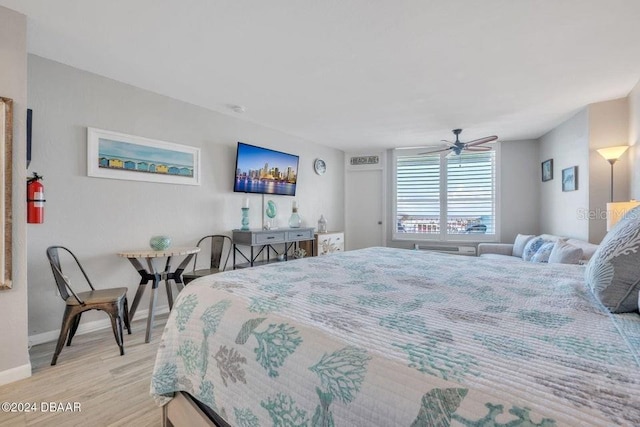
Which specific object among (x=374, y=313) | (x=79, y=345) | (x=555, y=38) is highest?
(x=555, y=38)

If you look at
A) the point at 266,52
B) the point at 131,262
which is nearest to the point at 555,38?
the point at 266,52

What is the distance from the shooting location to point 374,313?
1036 mm

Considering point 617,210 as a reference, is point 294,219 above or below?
below

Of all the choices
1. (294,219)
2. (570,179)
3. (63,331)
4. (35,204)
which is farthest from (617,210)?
(35,204)

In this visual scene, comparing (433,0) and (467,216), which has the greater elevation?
(433,0)

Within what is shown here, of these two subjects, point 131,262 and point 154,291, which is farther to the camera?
point 131,262

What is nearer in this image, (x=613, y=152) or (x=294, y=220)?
(x=613, y=152)

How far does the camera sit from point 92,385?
190 centimetres

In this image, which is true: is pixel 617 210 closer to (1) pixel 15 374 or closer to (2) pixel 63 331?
(2) pixel 63 331

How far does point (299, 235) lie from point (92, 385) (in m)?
2.93

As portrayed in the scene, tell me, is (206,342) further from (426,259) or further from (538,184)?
(538,184)

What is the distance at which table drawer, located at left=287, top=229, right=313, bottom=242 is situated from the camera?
4.28m

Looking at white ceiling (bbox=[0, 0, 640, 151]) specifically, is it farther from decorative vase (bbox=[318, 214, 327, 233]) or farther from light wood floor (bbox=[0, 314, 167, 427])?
light wood floor (bbox=[0, 314, 167, 427])

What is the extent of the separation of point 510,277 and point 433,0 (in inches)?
66.1
